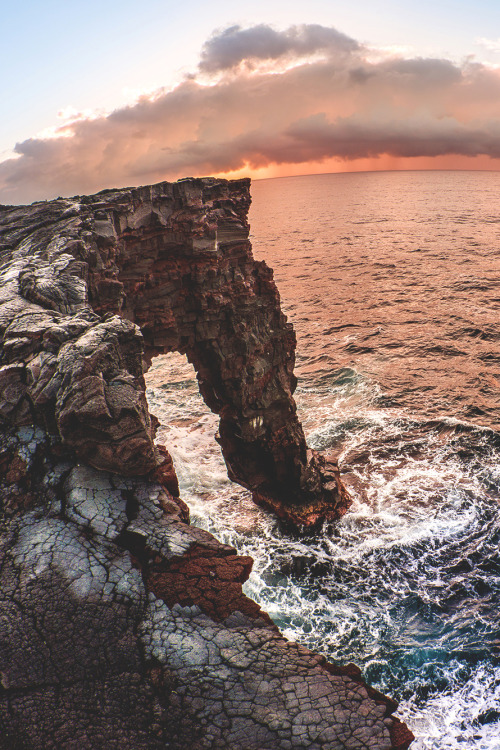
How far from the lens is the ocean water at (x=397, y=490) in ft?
40.3

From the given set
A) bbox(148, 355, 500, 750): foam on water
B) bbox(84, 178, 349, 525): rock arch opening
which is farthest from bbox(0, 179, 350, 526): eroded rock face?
bbox(148, 355, 500, 750): foam on water

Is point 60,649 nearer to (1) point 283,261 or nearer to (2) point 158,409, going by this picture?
(2) point 158,409

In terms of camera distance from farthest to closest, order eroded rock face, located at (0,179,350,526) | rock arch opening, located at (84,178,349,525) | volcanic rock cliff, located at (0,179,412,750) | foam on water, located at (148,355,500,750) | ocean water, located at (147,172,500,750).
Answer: rock arch opening, located at (84,178,349,525)
ocean water, located at (147,172,500,750)
foam on water, located at (148,355,500,750)
eroded rock face, located at (0,179,350,526)
volcanic rock cliff, located at (0,179,412,750)

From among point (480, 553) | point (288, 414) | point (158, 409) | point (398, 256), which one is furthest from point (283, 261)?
point (480, 553)

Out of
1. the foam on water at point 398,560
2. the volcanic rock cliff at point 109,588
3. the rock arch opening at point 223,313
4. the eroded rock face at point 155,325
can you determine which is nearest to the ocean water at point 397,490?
the foam on water at point 398,560

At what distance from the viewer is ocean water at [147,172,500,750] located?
1229 centimetres

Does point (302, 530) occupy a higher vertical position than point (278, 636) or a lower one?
lower

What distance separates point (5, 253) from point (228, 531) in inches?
490

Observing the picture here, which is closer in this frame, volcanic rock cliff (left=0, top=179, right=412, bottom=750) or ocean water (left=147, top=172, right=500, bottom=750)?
volcanic rock cliff (left=0, top=179, right=412, bottom=750)

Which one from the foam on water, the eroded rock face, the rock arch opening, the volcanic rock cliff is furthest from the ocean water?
the volcanic rock cliff

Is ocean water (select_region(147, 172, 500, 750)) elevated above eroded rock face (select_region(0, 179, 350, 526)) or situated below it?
below

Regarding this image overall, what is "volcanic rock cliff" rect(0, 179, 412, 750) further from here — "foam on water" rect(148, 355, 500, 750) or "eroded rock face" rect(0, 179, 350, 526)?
"foam on water" rect(148, 355, 500, 750)

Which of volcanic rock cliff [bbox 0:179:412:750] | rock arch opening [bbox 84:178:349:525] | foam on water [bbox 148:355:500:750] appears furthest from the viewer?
rock arch opening [bbox 84:178:349:525]

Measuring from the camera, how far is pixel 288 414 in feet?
59.1
